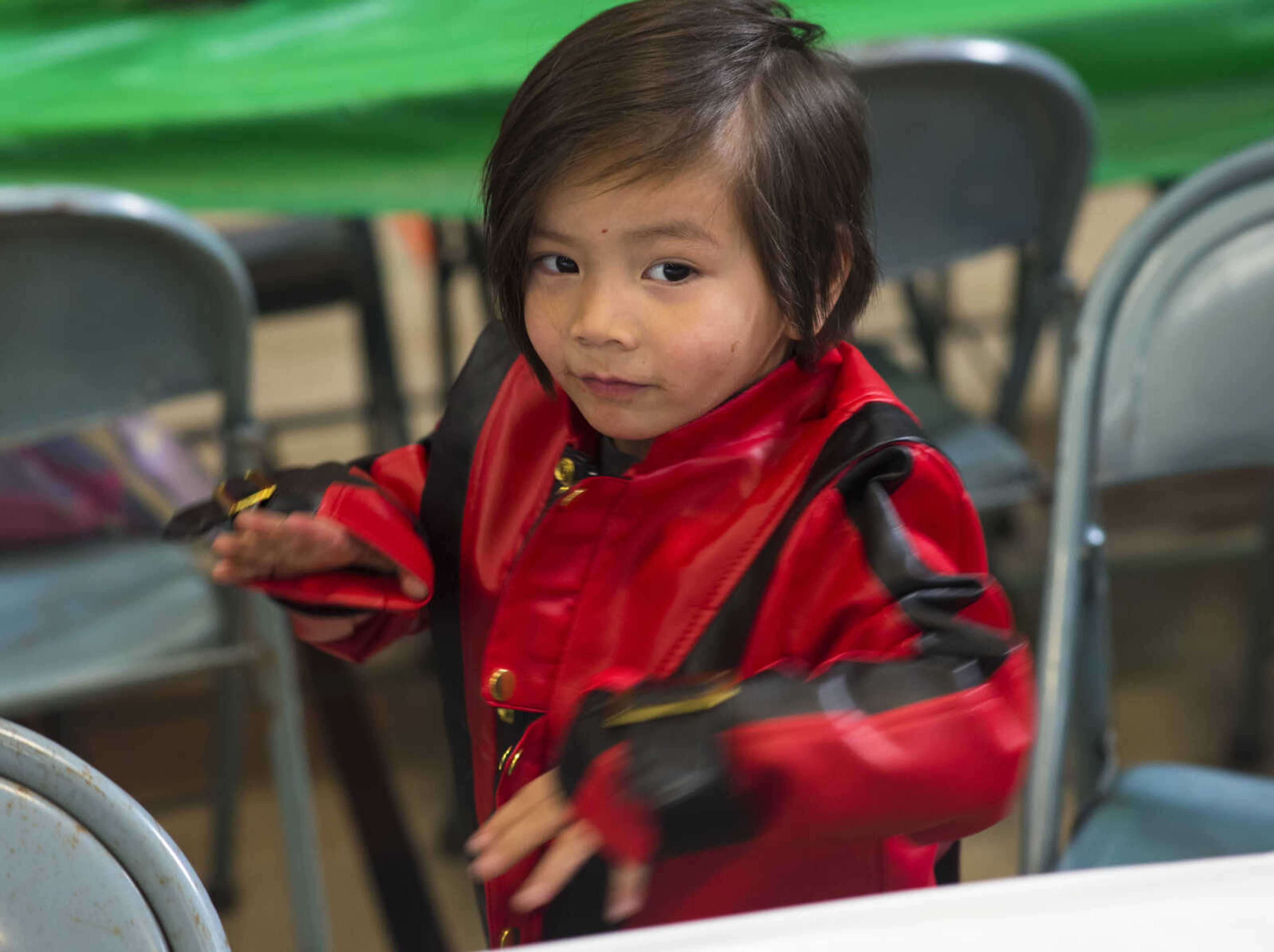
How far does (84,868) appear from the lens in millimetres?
455

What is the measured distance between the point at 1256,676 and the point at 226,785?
116 centimetres

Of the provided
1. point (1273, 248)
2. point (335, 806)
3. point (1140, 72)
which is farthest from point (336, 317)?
point (1273, 248)

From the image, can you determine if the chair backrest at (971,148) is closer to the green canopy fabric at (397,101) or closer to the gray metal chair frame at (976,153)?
the gray metal chair frame at (976,153)

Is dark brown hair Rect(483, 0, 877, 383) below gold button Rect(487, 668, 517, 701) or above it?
above

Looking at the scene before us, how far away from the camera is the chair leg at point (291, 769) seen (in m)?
1.03

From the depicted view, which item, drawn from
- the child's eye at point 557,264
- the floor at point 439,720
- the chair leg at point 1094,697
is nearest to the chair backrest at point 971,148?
the floor at point 439,720

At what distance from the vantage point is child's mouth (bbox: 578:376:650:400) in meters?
0.55

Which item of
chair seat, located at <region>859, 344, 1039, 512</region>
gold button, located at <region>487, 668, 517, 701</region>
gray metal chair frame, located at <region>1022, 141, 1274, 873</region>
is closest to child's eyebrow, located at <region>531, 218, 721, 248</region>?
gold button, located at <region>487, 668, 517, 701</region>

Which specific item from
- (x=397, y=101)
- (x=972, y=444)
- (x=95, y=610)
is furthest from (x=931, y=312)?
(x=95, y=610)

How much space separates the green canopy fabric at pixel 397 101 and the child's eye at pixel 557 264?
749mm

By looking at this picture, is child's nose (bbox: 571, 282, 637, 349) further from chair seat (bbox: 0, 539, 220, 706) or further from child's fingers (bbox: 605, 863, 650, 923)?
chair seat (bbox: 0, 539, 220, 706)

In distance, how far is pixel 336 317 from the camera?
3281 mm

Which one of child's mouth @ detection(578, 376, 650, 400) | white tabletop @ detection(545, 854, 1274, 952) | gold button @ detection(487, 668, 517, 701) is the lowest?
gold button @ detection(487, 668, 517, 701)

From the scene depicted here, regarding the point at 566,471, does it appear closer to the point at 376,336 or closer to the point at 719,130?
the point at 719,130
